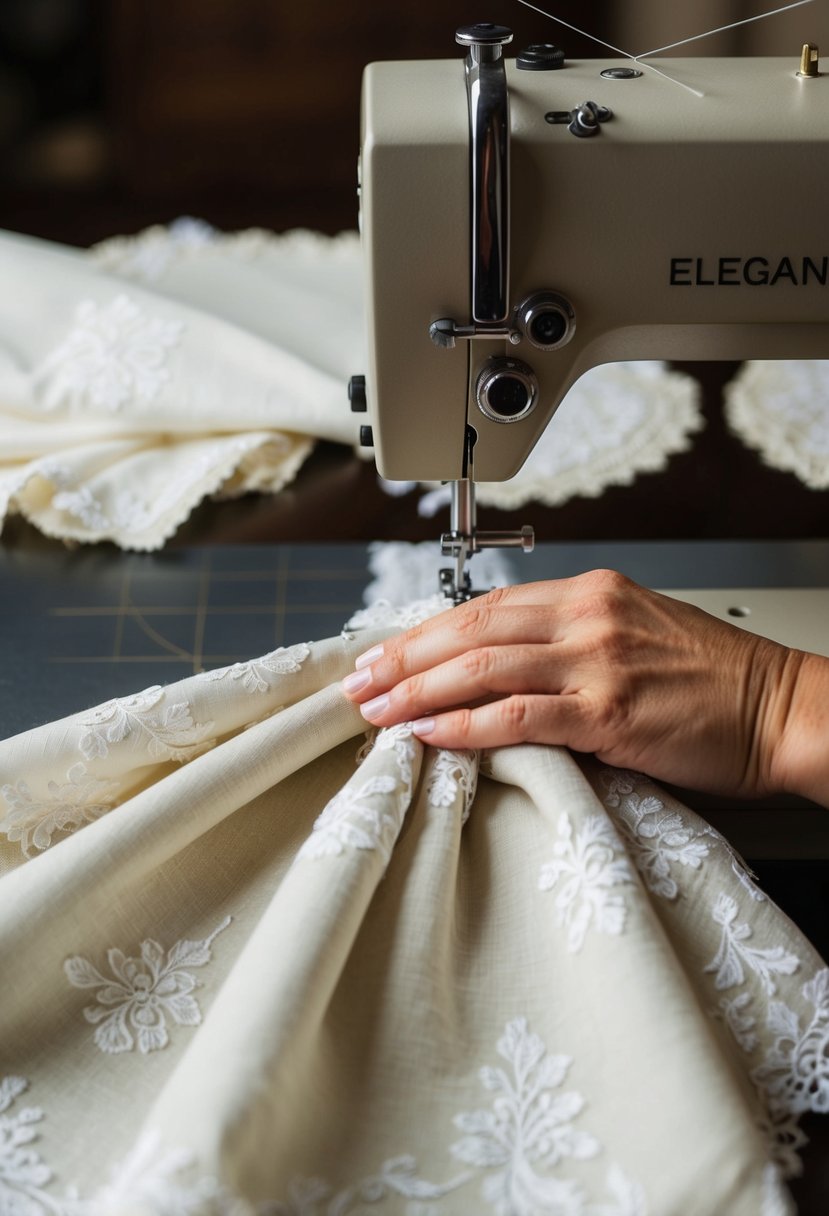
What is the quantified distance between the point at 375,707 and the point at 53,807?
34cm

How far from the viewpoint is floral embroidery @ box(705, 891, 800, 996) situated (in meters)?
1.11

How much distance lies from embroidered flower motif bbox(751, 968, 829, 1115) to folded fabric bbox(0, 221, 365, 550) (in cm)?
113

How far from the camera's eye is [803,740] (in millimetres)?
1244

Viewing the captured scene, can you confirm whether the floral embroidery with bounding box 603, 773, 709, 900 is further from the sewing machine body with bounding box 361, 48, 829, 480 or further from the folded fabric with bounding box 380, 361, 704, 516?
the folded fabric with bounding box 380, 361, 704, 516

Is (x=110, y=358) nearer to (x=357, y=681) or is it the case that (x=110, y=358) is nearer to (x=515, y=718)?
(x=357, y=681)

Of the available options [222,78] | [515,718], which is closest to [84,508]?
[515,718]

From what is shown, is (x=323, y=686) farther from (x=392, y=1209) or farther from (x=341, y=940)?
(x=392, y=1209)

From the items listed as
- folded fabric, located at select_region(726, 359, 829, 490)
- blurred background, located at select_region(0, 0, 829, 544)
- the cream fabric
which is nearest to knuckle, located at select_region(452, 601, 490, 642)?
the cream fabric

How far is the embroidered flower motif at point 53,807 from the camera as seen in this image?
1245mm

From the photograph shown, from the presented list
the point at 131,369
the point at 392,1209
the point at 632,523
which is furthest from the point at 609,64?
the point at 392,1209

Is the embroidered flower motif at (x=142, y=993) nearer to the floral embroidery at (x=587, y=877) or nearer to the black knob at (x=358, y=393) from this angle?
the floral embroidery at (x=587, y=877)

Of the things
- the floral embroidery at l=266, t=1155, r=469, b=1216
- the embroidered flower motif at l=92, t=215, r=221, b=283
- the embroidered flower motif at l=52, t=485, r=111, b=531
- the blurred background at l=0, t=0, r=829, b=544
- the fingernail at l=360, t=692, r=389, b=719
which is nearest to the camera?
the floral embroidery at l=266, t=1155, r=469, b=1216

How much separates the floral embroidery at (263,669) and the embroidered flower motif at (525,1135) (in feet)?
1.58

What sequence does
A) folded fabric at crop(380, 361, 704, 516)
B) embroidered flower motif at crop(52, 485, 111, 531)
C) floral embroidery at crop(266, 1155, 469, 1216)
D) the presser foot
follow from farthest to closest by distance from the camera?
folded fabric at crop(380, 361, 704, 516), embroidered flower motif at crop(52, 485, 111, 531), the presser foot, floral embroidery at crop(266, 1155, 469, 1216)
